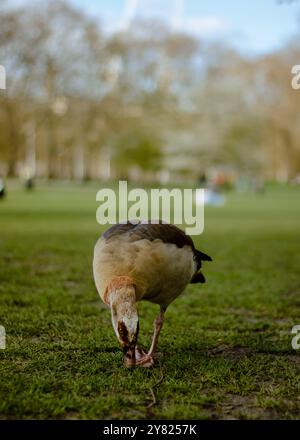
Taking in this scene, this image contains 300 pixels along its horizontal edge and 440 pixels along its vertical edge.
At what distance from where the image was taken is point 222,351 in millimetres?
5020

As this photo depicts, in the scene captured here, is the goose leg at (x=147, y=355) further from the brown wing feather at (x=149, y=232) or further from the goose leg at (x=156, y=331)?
the brown wing feather at (x=149, y=232)

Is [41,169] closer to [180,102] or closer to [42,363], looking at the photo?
[180,102]

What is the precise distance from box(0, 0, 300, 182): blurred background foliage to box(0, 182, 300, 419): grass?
40.3m

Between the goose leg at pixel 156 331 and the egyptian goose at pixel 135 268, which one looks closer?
the egyptian goose at pixel 135 268

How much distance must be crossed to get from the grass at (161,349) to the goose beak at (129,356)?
3.6 inches

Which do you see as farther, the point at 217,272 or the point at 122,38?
the point at 122,38

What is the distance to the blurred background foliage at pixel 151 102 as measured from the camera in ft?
166

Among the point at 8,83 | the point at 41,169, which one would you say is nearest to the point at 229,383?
the point at 8,83

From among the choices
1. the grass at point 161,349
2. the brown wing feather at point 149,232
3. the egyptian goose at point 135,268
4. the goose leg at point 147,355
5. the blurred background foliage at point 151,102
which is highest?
the blurred background foliage at point 151,102

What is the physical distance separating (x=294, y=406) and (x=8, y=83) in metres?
43.0

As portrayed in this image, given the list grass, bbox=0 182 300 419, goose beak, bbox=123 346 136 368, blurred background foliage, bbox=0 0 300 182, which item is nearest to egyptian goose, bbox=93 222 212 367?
goose beak, bbox=123 346 136 368

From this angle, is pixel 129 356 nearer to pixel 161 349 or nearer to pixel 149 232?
pixel 149 232

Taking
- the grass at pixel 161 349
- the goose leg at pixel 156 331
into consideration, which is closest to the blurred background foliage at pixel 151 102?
the grass at pixel 161 349

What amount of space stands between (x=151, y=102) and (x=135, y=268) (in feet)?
192
